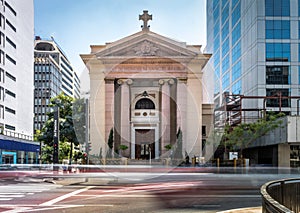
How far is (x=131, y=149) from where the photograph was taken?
172 feet

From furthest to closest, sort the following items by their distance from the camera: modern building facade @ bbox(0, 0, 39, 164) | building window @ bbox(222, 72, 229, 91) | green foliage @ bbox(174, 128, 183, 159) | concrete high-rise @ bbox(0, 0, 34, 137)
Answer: building window @ bbox(222, 72, 229, 91) → concrete high-rise @ bbox(0, 0, 34, 137) → modern building facade @ bbox(0, 0, 39, 164) → green foliage @ bbox(174, 128, 183, 159)

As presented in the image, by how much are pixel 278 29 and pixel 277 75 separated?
642 cm

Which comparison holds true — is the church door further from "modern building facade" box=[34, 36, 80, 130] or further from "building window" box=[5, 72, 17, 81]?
"modern building facade" box=[34, 36, 80, 130]

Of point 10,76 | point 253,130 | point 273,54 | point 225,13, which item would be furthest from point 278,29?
point 10,76

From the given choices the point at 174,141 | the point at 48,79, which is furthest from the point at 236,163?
the point at 48,79

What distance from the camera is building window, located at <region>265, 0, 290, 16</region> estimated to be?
55781 millimetres

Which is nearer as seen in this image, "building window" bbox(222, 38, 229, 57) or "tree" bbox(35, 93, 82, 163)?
"tree" bbox(35, 93, 82, 163)

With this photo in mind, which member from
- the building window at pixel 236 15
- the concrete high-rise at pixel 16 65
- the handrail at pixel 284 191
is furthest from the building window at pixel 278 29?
the handrail at pixel 284 191

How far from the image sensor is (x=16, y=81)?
2613 inches

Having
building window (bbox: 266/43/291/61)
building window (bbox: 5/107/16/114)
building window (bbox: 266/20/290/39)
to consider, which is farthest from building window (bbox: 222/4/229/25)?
building window (bbox: 5/107/16/114)

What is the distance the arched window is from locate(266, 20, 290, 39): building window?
18733mm

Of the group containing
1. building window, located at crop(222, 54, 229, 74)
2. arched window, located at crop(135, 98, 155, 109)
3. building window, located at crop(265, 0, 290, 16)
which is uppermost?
building window, located at crop(265, 0, 290, 16)

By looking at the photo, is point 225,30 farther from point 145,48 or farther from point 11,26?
Result: point 11,26

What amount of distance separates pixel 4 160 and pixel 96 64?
16.8m
